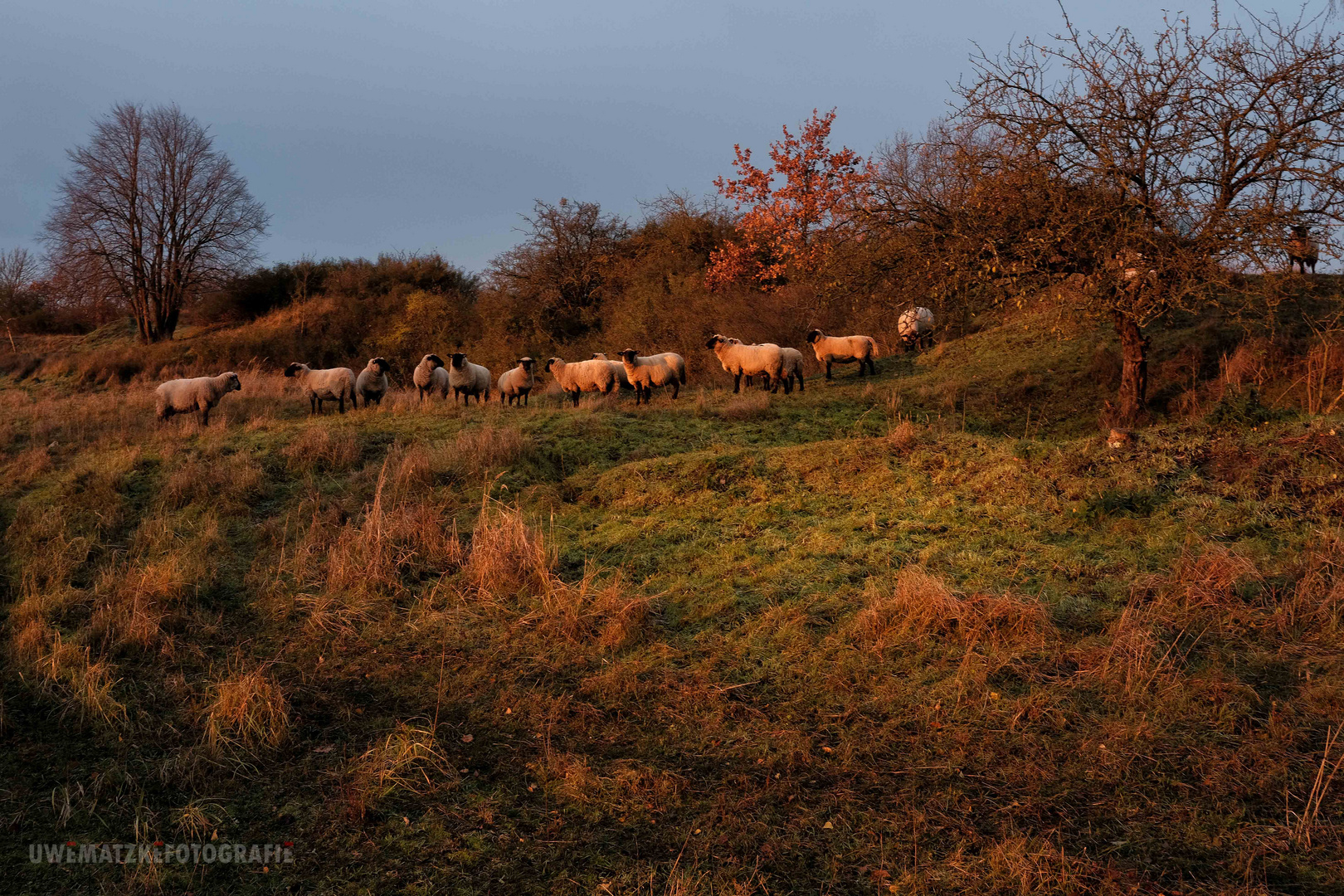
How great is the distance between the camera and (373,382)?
17.6 metres

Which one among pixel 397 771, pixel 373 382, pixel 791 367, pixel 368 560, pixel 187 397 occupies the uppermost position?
pixel 791 367

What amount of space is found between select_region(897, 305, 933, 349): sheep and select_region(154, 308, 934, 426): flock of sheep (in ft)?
8.05

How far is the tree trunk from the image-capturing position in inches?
451

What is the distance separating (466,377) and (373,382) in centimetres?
208

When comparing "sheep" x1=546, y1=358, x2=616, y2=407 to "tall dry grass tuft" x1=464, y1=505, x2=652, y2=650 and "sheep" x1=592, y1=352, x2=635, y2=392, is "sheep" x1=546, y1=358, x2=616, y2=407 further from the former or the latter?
"tall dry grass tuft" x1=464, y1=505, x2=652, y2=650

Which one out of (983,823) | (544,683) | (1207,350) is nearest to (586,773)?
(544,683)

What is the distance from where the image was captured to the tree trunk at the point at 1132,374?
37.6 feet

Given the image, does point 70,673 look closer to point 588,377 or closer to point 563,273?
point 588,377

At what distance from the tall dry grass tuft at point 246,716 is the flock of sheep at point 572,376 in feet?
39.5

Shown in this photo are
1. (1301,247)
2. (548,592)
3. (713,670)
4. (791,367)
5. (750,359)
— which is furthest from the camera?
(750,359)

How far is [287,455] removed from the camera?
36.4 feet

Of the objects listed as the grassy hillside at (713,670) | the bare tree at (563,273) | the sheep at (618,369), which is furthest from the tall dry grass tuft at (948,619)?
the bare tree at (563,273)

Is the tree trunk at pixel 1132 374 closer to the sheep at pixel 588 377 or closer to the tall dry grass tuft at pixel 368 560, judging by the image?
the tall dry grass tuft at pixel 368 560

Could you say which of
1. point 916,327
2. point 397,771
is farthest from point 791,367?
point 397,771
